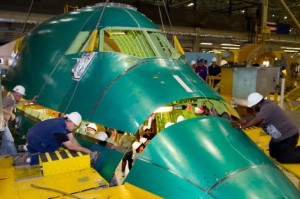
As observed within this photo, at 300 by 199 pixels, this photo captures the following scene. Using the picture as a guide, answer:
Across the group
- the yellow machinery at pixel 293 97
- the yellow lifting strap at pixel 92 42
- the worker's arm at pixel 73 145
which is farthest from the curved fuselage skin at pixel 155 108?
the yellow machinery at pixel 293 97

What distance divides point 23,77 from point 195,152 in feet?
16.8

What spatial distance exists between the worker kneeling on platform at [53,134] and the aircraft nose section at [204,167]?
1.51m

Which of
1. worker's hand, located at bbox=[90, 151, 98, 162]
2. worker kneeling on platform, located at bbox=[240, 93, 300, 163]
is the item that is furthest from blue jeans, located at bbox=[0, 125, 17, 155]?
worker kneeling on platform, located at bbox=[240, 93, 300, 163]

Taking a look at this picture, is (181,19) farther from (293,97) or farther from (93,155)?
(93,155)

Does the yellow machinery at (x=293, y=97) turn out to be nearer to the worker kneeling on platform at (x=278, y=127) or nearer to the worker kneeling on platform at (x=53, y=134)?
the worker kneeling on platform at (x=278, y=127)

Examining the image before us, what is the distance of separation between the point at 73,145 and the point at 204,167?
2184mm

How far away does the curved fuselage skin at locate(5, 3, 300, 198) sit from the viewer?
10.9 feet

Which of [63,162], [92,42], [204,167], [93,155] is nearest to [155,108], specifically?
[204,167]

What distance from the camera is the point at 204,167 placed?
3375 mm

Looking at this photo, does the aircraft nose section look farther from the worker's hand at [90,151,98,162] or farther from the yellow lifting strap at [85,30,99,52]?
the yellow lifting strap at [85,30,99,52]

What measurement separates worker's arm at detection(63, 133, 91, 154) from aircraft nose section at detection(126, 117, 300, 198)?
117cm

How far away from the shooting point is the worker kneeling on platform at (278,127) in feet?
20.2

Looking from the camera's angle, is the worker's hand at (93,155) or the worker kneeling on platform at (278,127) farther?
the worker kneeling on platform at (278,127)

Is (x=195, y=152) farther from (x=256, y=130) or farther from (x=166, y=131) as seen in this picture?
(x=256, y=130)
